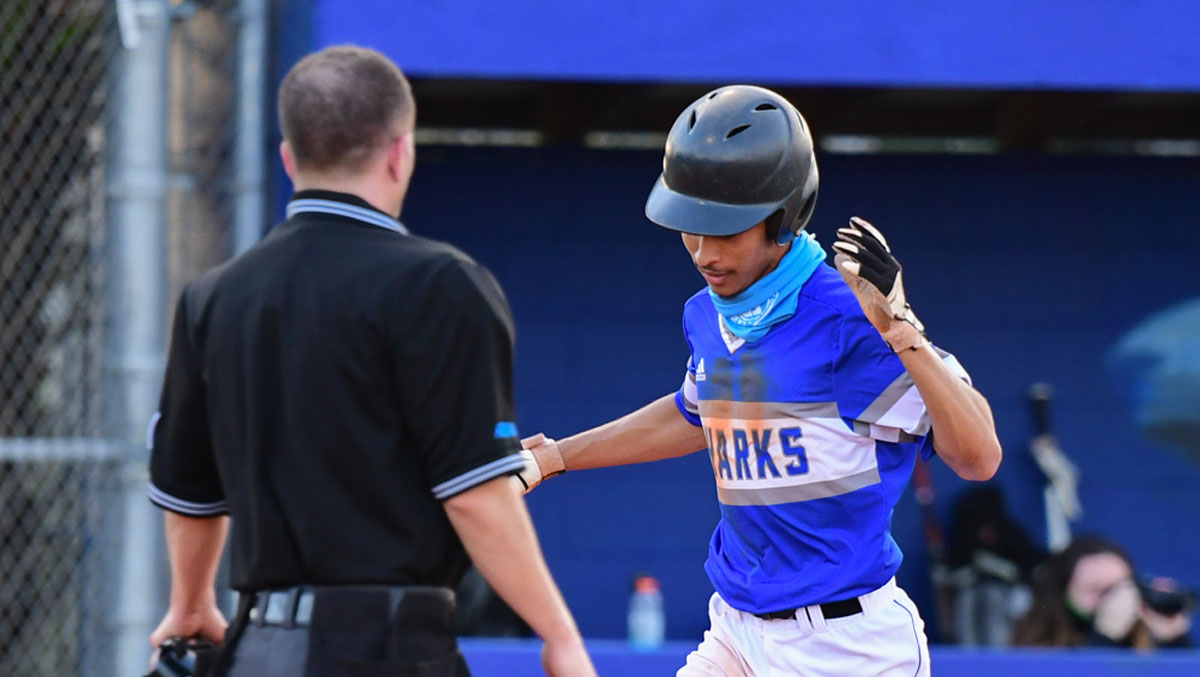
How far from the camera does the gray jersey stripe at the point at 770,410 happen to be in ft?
10.3

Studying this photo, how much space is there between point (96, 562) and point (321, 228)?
371 cm

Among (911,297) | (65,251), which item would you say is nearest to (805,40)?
(911,297)

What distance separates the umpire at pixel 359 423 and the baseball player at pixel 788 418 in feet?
2.08

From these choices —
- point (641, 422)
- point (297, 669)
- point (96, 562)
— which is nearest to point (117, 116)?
point (96, 562)

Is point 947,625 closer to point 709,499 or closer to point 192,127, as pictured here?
point 709,499

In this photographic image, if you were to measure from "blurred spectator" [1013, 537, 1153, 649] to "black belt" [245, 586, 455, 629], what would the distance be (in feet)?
13.6

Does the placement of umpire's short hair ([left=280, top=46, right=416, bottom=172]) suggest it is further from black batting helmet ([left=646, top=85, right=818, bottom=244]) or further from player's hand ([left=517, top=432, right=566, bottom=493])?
player's hand ([left=517, top=432, right=566, bottom=493])

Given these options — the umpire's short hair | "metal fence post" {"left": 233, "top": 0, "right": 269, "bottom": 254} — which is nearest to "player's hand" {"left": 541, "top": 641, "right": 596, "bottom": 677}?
the umpire's short hair

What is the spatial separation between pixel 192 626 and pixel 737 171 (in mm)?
1422

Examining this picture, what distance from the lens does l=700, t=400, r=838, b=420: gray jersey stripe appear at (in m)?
3.13

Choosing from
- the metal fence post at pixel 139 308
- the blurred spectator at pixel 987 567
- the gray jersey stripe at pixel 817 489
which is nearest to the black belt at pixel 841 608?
the gray jersey stripe at pixel 817 489

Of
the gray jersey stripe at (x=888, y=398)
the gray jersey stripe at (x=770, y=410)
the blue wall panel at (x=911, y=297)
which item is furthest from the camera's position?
the blue wall panel at (x=911, y=297)

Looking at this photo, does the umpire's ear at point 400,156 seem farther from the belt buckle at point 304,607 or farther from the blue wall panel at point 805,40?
the blue wall panel at point 805,40

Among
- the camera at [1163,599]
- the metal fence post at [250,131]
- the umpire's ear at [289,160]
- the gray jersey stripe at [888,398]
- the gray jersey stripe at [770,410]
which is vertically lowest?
the camera at [1163,599]
